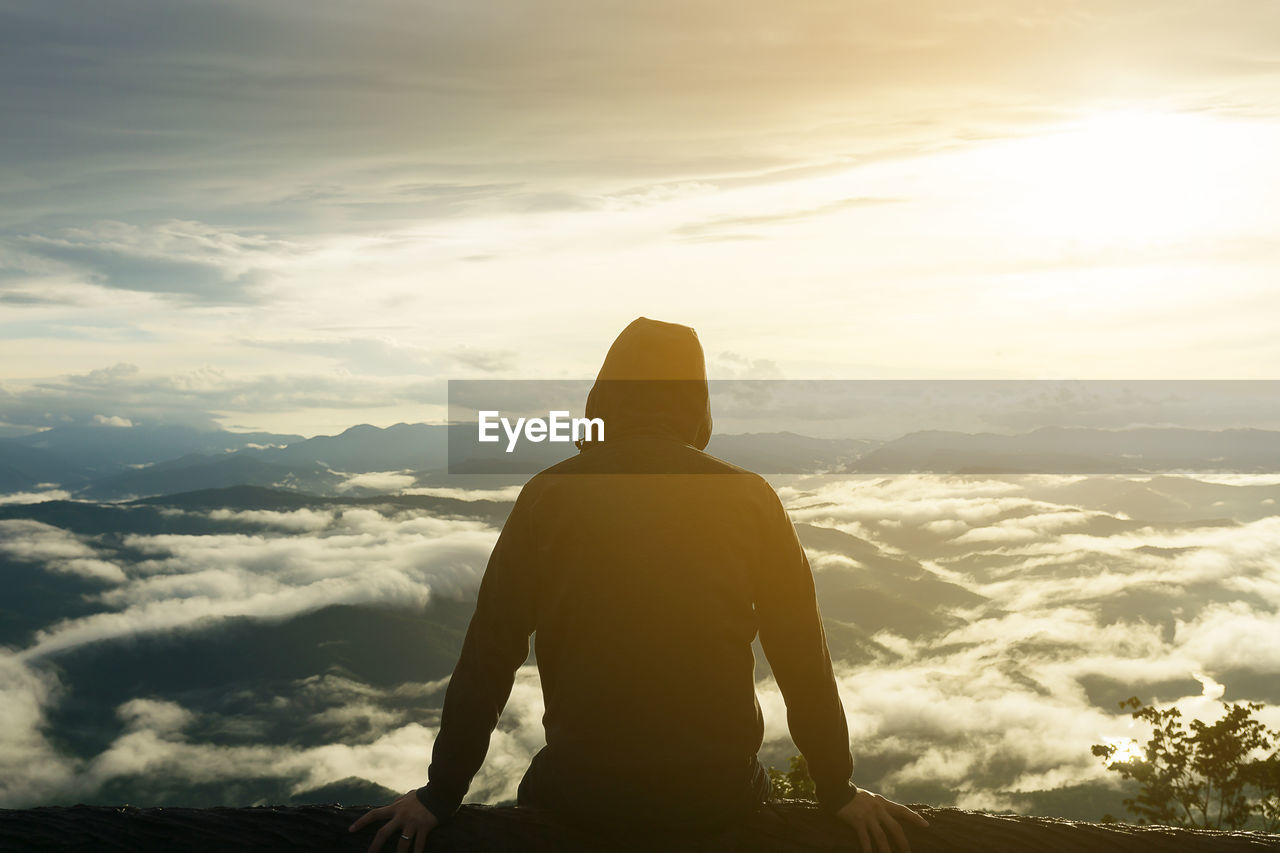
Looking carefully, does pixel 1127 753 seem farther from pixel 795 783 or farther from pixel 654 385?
pixel 654 385

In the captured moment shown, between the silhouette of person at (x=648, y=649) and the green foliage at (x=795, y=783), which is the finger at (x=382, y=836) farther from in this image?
the green foliage at (x=795, y=783)

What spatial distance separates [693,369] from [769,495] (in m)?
0.66

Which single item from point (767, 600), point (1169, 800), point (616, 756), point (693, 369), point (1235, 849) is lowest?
Answer: point (1169, 800)

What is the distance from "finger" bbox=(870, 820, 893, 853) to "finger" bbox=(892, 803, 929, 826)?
0.33ft

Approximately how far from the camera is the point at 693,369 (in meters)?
3.48

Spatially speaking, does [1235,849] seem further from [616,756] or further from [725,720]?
[616,756]

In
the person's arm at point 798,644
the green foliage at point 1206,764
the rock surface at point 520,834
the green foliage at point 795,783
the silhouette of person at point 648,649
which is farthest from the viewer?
the green foliage at point 795,783

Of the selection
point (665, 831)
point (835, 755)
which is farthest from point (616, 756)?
point (835, 755)

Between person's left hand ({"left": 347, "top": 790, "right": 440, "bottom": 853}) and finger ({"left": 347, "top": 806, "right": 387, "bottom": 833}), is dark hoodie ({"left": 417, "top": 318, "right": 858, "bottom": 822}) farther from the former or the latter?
finger ({"left": 347, "top": 806, "right": 387, "bottom": 833})

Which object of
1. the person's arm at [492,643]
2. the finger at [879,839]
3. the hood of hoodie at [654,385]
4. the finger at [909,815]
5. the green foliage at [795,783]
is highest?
the hood of hoodie at [654,385]

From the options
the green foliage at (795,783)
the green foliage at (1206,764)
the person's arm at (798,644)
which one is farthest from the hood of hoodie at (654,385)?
the green foliage at (1206,764)

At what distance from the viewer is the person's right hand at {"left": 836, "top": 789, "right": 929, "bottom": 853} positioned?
9.19 feet

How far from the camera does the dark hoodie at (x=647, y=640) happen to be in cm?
294

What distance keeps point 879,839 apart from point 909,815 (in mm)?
163
